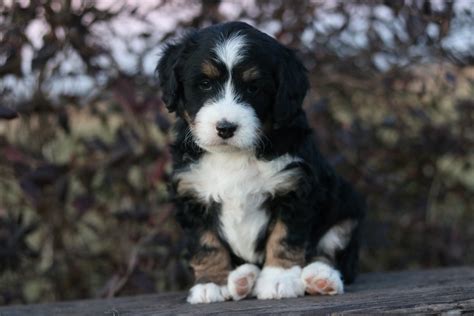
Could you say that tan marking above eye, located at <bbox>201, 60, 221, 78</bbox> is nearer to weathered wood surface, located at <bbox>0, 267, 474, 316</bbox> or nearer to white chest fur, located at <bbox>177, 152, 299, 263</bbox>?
white chest fur, located at <bbox>177, 152, 299, 263</bbox>

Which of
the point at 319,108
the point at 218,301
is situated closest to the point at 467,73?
the point at 319,108

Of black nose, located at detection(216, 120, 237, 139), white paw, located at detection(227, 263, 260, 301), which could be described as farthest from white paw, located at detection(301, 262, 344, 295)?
black nose, located at detection(216, 120, 237, 139)

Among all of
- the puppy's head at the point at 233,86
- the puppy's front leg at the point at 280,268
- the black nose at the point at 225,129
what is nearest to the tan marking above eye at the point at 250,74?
the puppy's head at the point at 233,86

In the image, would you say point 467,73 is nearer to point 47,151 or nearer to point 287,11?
point 287,11

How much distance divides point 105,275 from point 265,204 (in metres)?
2.63

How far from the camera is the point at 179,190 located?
438 centimetres

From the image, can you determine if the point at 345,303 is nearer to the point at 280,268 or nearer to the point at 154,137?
the point at 280,268

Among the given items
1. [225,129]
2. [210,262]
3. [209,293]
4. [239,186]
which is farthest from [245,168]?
[209,293]

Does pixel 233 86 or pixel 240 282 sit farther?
pixel 240 282

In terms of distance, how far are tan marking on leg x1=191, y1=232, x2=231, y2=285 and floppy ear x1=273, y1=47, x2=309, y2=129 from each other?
743mm

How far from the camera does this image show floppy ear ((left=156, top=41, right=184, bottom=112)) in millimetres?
4148

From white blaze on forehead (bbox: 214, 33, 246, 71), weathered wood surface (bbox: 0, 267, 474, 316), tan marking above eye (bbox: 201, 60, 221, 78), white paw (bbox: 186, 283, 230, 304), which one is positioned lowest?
weathered wood surface (bbox: 0, 267, 474, 316)

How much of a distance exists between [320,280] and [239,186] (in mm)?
665

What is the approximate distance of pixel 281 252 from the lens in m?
4.18
